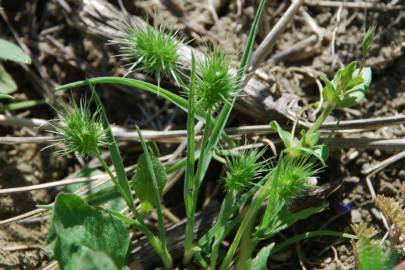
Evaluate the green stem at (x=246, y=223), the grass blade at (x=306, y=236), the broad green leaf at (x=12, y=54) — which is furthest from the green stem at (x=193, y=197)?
the broad green leaf at (x=12, y=54)

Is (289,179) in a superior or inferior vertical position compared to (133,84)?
inferior

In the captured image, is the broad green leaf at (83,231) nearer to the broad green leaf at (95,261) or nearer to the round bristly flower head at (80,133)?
the round bristly flower head at (80,133)

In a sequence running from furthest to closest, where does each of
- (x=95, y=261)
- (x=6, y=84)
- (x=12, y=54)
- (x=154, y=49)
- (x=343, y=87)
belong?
1. (x=6, y=84)
2. (x=12, y=54)
3. (x=343, y=87)
4. (x=154, y=49)
5. (x=95, y=261)

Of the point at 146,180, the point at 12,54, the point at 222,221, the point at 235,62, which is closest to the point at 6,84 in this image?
the point at 12,54

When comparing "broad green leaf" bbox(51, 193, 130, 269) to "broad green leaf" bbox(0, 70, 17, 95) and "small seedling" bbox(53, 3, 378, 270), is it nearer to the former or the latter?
"small seedling" bbox(53, 3, 378, 270)

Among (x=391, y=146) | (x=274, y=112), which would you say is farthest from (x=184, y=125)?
(x=391, y=146)

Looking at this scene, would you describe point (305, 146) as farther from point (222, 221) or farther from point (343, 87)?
point (222, 221)

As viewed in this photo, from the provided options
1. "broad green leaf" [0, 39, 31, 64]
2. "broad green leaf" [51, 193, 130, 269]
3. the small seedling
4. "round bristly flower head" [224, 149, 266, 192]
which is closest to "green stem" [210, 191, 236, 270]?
the small seedling
